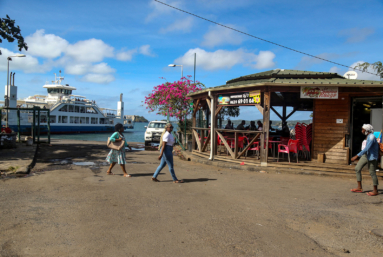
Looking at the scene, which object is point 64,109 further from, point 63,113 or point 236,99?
point 236,99

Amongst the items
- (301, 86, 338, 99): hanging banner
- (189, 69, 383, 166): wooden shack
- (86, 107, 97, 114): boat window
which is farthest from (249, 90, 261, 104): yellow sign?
(86, 107, 97, 114): boat window

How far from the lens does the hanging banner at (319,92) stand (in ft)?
31.1

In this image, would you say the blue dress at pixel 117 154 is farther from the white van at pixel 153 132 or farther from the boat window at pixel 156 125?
the boat window at pixel 156 125

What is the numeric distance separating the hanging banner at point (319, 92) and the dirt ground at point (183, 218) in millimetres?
3058

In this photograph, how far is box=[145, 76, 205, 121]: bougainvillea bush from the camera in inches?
804

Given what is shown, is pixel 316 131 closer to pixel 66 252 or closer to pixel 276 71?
pixel 276 71

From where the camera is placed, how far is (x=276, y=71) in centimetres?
1208

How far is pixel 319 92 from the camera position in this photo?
9.60 meters

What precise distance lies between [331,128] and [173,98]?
482 inches

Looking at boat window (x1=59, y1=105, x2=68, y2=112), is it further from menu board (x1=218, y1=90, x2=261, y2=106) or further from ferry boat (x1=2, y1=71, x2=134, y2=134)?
menu board (x1=218, y1=90, x2=261, y2=106)

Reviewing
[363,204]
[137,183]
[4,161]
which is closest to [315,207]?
[363,204]

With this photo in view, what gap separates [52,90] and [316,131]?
5577 cm

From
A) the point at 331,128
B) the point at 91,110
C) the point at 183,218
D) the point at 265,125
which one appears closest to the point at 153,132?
the point at 265,125

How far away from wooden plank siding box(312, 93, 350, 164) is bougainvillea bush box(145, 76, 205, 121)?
10.4 metres
